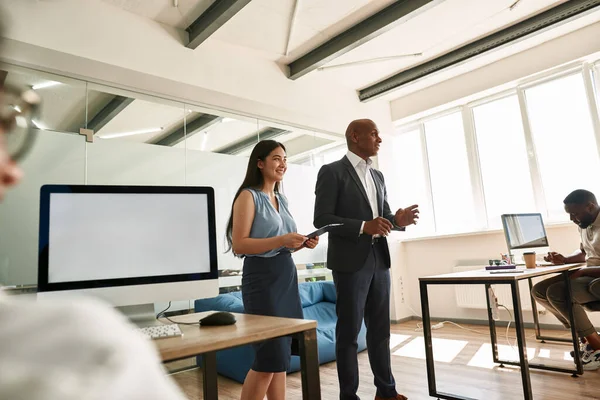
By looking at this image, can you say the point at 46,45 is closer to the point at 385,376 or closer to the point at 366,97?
the point at 385,376

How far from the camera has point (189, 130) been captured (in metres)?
3.78

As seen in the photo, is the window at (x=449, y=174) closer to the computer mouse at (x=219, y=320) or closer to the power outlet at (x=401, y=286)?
the power outlet at (x=401, y=286)

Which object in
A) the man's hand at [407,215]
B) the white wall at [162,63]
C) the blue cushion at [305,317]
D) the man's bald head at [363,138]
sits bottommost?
the blue cushion at [305,317]

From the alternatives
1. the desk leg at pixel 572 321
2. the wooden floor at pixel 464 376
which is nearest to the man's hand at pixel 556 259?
the desk leg at pixel 572 321

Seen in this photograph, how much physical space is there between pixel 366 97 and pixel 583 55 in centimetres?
237

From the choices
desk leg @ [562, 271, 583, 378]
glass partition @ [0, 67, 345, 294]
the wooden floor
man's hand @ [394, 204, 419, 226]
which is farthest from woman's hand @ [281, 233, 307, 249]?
desk leg @ [562, 271, 583, 378]

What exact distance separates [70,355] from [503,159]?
5.35 m

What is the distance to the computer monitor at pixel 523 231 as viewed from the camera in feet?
10.4

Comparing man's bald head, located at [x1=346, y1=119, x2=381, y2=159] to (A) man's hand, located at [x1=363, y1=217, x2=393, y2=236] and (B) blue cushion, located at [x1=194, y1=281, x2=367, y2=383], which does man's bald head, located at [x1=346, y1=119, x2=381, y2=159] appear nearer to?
(A) man's hand, located at [x1=363, y1=217, x2=393, y2=236]

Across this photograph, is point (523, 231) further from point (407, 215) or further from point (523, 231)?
point (407, 215)

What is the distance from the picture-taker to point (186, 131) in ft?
12.3

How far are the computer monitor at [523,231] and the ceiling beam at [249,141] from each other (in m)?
2.55

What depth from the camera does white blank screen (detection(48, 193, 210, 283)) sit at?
3.82ft

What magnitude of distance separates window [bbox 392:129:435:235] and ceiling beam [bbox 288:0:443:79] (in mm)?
2020
